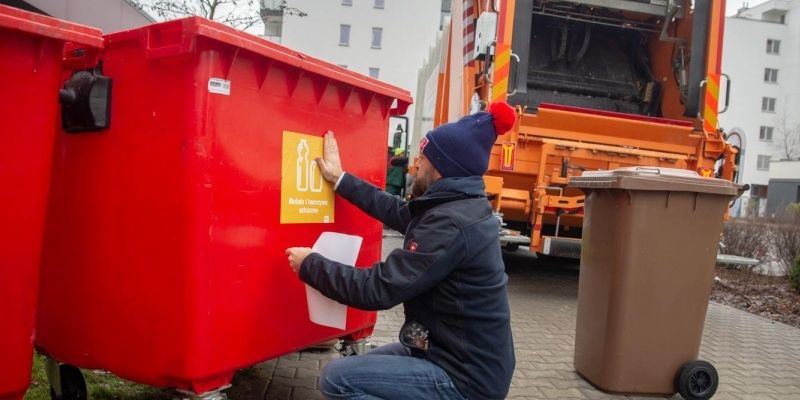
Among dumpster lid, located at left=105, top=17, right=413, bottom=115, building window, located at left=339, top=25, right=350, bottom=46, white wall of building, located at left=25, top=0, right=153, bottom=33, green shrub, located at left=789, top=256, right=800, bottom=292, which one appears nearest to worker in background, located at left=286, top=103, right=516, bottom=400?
dumpster lid, located at left=105, top=17, right=413, bottom=115

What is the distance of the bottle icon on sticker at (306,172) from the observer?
7.78ft

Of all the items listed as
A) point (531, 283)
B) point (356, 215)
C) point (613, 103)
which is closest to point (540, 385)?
point (356, 215)

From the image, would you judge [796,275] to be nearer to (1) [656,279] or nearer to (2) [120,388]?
(1) [656,279]

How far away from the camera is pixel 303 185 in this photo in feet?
7.87

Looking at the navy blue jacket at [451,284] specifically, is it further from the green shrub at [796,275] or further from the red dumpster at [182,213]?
the green shrub at [796,275]

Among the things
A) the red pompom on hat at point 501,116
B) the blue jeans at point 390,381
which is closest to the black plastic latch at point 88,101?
the blue jeans at point 390,381

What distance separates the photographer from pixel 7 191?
5.87 feet

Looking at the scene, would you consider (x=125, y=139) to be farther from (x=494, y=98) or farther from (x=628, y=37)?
(x=628, y=37)

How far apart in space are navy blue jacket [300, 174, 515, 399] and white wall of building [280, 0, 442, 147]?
38.7 metres

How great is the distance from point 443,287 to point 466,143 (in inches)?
19.3

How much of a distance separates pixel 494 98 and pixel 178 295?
4.19 meters

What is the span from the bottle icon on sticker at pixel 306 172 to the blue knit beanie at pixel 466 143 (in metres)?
0.52

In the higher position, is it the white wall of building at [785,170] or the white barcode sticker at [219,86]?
the white wall of building at [785,170]

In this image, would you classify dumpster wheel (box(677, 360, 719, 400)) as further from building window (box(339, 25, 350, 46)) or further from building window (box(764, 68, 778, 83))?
building window (box(764, 68, 778, 83))
